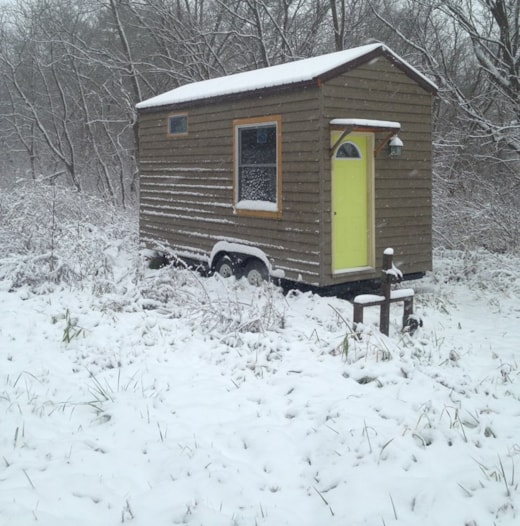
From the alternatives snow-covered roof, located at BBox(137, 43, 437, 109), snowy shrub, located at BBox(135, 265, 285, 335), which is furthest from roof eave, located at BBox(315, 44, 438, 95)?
snowy shrub, located at BBox(135, 265, 285, 335)

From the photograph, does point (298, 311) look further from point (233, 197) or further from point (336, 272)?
point (233, 197)

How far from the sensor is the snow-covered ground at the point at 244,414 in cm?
334

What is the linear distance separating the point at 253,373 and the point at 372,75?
5011 mm

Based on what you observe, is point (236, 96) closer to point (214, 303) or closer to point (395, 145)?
point (395, 145)

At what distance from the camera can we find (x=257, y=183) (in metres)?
9.08

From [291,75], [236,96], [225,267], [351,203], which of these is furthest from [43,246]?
[351,203]

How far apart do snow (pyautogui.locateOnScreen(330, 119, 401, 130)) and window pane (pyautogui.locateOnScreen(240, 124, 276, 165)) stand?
3.85 feet

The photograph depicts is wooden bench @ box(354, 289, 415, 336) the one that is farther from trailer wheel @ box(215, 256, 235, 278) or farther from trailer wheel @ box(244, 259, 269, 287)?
trailer wheel @ box(215, 256, 235, 278)

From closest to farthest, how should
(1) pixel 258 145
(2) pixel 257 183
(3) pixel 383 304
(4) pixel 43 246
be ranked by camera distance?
(3) pixel 383 304, (4) pixel 43 246, (1) pixel 258 145, (2) pixel 257 183

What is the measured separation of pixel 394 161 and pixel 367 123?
1087 millimetres

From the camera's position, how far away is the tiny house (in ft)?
26.1

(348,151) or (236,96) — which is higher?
(236,96)

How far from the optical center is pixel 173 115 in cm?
1077

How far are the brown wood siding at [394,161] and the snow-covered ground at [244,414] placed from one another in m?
1.63
